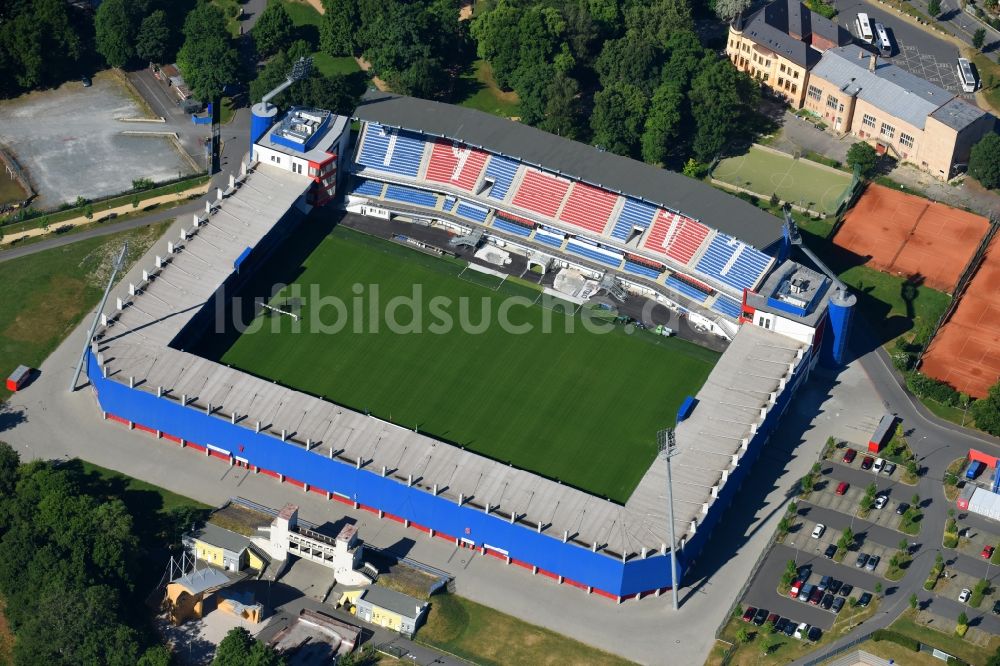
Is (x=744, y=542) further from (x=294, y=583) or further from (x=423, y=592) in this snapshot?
(x=294, y=583)

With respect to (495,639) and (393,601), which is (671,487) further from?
(393,601)

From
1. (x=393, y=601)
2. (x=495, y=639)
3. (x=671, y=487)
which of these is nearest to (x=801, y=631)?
(x=671, y=487)

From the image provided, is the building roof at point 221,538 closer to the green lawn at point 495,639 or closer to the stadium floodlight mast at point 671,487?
the green lawn at point 495,639

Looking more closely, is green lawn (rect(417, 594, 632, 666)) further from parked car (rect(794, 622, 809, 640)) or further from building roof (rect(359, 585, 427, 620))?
parked car (rect(794, 622, 809, 640))

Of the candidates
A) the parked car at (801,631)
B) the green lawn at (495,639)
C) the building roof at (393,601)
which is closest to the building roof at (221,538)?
the building roof at (393,601)

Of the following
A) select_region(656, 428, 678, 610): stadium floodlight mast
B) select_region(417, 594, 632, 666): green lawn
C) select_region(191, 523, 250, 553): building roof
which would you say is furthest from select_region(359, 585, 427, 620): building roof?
select_region(656, 428, 678, 610): stadium floodlight mast

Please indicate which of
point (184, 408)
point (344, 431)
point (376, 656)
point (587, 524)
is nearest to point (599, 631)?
point (587, 524)
